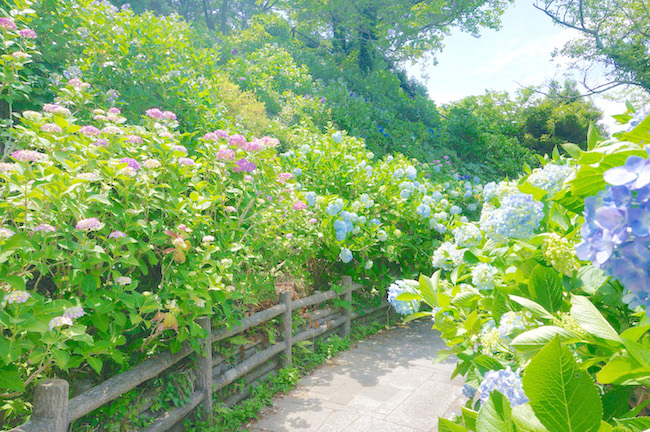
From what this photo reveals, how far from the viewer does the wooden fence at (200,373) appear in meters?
1.96

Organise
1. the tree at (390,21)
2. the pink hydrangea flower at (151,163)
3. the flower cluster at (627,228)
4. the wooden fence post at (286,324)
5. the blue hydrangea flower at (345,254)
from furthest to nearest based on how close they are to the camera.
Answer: the tree at (390,21), the blue hydrangea flower at (345,254), the wooden fence post at (286,324), the pink hydrangea flower at (151,163), the flower cluster at (627,228)

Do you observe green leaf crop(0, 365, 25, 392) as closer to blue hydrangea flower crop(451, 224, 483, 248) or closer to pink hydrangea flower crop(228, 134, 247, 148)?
pink hydrangea flower crop(228, 134, 247, 148)

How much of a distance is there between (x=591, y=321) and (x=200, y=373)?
2.70 m

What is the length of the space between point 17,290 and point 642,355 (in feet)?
6.91

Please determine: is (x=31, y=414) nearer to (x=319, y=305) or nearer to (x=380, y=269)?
(x=319, y=305)

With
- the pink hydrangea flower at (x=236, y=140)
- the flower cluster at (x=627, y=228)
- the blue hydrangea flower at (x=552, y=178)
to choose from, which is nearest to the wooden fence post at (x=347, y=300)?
the pink hydrangea flower at (x=236, y=140)

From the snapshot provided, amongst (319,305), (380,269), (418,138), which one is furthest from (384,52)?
(319,305)

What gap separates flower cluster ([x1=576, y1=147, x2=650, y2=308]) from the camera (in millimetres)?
569

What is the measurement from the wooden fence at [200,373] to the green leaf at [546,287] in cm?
198

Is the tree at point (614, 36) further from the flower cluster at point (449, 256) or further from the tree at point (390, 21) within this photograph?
the flower cluster at point (449, 256)

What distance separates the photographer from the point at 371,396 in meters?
3.70

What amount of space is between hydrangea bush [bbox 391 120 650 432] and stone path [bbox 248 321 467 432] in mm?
1550

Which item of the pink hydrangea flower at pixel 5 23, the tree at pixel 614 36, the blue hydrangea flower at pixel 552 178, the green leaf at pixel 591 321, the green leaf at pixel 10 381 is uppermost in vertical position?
the tree at pixel 614 36

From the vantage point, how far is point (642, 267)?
59 cm
